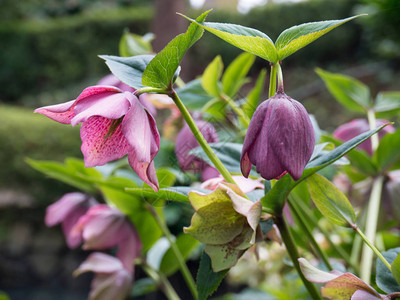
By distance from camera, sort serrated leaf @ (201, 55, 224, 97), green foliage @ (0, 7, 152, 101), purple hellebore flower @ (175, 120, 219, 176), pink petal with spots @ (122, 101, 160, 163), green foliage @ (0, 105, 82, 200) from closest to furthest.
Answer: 1. pink petal with spots @ (122, 101, 160, 163)
2. purple hellebore flower @ (175, 120, 219, 176)
3. serrated leaf @ (201, 55, 224, 97)
4. green foliage @ (0, 105, 82, 200)
5. green foliage @ (0, 7, 152, 101)

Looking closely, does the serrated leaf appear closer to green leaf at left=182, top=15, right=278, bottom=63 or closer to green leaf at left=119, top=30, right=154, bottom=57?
green leaf at left=119, top=30, right=154, bottom=57

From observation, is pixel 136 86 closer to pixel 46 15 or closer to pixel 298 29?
pixel 298 29

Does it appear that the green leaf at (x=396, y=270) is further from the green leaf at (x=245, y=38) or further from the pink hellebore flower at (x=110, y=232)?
the pink hellebore flower at (x=110, y=232)

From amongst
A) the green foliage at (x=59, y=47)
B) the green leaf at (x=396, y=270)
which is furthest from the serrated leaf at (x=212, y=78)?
the green foliage at (x=59, y=47)

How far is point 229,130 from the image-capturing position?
34 cm

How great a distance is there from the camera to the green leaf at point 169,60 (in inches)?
7.7

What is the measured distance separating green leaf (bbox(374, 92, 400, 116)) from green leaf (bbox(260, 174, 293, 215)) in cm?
28

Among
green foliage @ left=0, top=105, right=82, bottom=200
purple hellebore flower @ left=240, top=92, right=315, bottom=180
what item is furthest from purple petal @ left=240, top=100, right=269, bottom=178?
green foliage @ left=0, top=105, right=82, bottom=200

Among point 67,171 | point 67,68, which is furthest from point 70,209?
point 67,68

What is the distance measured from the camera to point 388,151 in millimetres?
351

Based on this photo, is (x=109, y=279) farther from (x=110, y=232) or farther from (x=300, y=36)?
(x=300, y=36)

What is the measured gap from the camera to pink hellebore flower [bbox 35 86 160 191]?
0.18 meters

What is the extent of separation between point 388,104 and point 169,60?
1.09ft

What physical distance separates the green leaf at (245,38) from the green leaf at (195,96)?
0.70 feet
